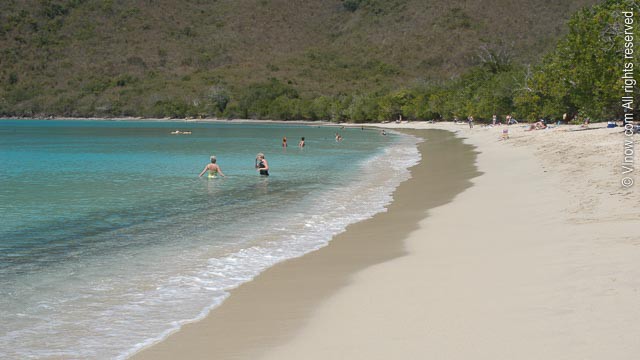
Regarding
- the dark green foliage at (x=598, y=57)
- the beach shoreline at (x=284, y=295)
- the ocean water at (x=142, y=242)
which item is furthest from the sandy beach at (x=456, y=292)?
the dark green foliage at (x=598, y=57)

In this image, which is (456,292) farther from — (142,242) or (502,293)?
(142,242)

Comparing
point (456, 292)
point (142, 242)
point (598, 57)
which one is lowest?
point (142, 242)

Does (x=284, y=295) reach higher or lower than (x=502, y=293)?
→ lower

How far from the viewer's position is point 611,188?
1795 cm

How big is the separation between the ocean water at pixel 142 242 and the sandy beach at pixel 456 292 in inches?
34.1

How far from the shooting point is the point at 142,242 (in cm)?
1585

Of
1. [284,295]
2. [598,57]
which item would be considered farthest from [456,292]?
[598,57]

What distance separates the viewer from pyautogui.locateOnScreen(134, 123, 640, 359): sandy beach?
7512 millimetres

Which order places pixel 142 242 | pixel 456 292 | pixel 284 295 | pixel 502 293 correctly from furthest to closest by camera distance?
pixel 142 242 → pixel 284 295 → pixel 456 292 → pixel 502 293

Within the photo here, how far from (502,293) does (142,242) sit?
9530 millimetres

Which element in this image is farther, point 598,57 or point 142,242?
point 598,57

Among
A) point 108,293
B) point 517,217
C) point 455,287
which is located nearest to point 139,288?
point 108,293

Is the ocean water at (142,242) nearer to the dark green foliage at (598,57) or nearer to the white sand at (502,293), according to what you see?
the white sand at (502,293)

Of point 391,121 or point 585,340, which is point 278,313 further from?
point 391,121
